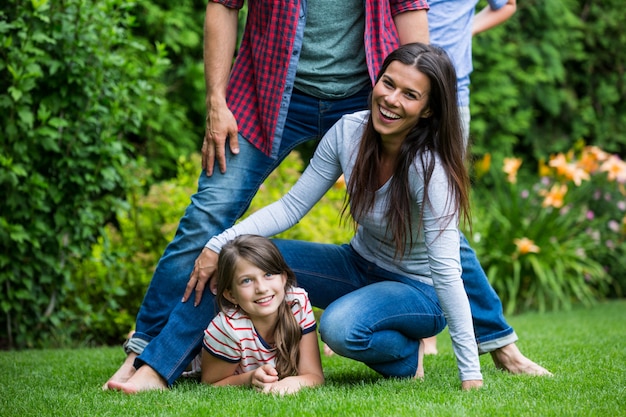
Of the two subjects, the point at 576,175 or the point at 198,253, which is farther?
the point at 576,175

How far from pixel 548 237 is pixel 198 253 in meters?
3.52

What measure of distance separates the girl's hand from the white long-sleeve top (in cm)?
45

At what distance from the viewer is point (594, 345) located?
3.50 m

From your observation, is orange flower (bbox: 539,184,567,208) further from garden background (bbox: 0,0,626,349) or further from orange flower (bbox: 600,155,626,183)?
orange flower (bbox: 600,155,626,183)

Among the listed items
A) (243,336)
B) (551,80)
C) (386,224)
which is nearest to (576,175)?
(551,80)

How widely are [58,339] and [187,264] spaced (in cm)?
175

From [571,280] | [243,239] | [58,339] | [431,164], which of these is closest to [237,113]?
[243,239]

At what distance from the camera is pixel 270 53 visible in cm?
285

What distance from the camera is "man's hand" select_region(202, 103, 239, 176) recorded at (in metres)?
2.81

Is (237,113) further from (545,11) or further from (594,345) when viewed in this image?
(545,11)

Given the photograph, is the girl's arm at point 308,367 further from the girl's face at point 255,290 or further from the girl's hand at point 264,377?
the girl's face at point 255,290

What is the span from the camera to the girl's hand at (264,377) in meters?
2.63

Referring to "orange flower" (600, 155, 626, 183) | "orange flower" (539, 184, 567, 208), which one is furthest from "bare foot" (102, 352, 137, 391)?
"orange flower" (600, 155, 626, 183)

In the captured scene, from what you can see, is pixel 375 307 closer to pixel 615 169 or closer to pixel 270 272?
pixel 270 272
